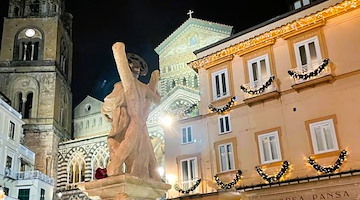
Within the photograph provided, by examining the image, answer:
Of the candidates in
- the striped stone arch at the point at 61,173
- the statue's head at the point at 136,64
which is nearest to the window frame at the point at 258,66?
the statue's head at the point at 136,64

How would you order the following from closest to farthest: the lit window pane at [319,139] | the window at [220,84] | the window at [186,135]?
the lit window pane at [319,139] < the window at [220,84] < the window at [186,135]

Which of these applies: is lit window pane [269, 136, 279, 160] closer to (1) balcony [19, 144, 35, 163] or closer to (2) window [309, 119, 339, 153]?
(2) window [309, 119, 339, 153]

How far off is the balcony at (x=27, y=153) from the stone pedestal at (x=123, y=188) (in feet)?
112

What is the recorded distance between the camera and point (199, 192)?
22938 millimetres

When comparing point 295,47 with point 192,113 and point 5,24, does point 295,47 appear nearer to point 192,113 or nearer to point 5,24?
point 192,113

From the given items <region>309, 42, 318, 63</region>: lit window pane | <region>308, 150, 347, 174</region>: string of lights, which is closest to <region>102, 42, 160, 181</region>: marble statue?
<region>308, 150, 347, 174</region>: string of lights

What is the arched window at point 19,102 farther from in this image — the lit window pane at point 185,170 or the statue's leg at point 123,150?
the statue's leg at point 123,150

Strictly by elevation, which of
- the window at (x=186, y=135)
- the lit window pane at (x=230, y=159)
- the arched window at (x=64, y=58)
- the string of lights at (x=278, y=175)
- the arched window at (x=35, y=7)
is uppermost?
the arched window at (x=35, y=7)

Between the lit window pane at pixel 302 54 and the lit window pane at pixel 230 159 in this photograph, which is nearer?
the lit window pane at pixel 302 54

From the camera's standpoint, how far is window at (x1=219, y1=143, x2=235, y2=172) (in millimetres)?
22484

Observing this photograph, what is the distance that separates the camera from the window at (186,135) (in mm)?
24962

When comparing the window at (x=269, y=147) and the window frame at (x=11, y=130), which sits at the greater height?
the window frame at (x=11, y=130)

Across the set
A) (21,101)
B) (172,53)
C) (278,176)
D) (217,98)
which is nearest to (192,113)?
(217,98)

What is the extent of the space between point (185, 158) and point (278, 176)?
21.0 ft
